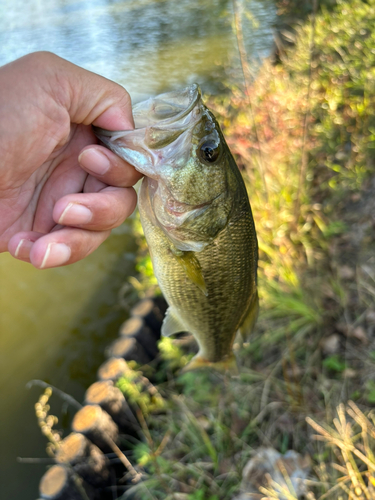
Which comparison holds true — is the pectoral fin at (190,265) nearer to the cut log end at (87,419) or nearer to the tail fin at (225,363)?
the tail fin at (225,363)

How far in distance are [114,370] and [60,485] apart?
0.86 meters

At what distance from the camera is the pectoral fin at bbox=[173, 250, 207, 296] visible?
150 centimetres

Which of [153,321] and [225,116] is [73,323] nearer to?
[153,321]

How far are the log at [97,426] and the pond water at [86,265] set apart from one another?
1.22 metres

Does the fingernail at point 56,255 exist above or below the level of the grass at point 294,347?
above

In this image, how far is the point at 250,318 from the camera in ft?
5.68

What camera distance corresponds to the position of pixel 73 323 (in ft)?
16.1

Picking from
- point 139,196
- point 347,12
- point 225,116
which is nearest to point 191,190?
point 139,196

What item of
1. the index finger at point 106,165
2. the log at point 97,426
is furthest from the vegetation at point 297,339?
the index finger at point 106,165

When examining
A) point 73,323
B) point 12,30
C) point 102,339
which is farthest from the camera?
point 12,30

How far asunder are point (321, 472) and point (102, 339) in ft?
9.44

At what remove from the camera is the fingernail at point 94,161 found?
1.38 m

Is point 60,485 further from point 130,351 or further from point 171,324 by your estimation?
point 171,324

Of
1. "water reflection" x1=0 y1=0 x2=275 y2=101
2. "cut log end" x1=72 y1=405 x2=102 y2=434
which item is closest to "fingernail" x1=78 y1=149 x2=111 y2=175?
"cut log end" x1=72 y1=405 x2=102 y2=434
